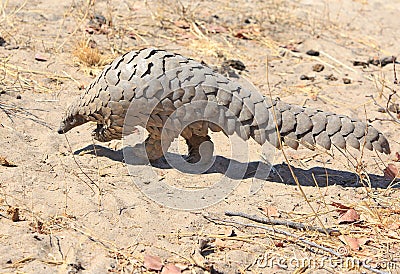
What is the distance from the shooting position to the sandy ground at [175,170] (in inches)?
131

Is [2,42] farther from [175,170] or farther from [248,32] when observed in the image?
[248,32]

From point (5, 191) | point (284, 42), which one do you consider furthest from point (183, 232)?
point (284, 42)

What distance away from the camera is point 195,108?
3.97 m

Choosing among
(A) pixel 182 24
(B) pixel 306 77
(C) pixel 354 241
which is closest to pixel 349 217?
(C) pixel 354 241

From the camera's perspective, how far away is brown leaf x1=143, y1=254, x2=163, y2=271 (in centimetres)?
314

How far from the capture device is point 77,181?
397 cm

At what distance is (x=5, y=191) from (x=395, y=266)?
2.37 m

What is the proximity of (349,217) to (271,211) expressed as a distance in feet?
1.64

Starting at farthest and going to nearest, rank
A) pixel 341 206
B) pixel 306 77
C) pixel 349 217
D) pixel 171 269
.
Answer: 1. pixel 306 77
2. pixel 341 206
3. pixel 349 217
4. pixel 171 269

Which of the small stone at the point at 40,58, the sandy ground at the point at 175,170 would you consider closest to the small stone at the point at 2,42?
the sandy ground at the point at 175,170

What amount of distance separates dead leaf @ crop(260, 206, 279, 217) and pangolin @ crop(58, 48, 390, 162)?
17.4 inches

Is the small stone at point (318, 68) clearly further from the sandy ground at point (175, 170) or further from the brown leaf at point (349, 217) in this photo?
the brown leaf at point (349, 217)

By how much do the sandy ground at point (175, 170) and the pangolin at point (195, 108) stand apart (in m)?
0.38

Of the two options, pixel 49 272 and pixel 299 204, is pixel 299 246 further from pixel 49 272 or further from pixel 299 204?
pixel 49 272
